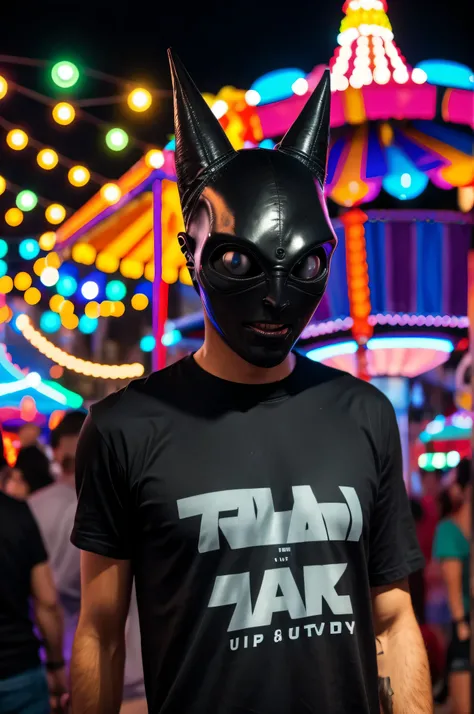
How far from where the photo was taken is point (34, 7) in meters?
4.08

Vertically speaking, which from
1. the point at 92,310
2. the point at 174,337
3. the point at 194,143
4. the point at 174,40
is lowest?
the point at 194,143

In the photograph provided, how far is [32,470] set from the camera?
12.7ft

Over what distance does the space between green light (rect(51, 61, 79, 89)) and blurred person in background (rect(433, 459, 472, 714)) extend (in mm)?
2634

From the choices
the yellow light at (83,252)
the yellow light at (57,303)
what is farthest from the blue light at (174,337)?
the yellow light at (57,303)

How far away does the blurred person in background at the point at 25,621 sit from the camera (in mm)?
2604

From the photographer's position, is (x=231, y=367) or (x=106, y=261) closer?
(x=231, y=367)

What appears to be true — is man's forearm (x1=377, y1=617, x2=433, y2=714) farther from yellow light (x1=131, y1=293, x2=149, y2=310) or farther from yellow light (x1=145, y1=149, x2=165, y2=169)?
yellow light (x1=131, y1=293, x2=149, y2=310)

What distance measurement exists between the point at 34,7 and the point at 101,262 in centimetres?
155

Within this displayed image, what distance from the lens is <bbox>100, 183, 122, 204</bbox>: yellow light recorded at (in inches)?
182

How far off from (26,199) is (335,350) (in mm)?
2094

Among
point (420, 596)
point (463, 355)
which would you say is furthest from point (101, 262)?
point (463, 355)

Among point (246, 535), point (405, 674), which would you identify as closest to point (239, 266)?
point (246, 535)

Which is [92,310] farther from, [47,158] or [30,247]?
[47,158]

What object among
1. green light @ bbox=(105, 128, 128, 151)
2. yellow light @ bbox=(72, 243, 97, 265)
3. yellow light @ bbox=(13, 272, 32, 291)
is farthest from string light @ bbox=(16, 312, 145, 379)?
green light @ bbox=(105, 128, 128, 151)
